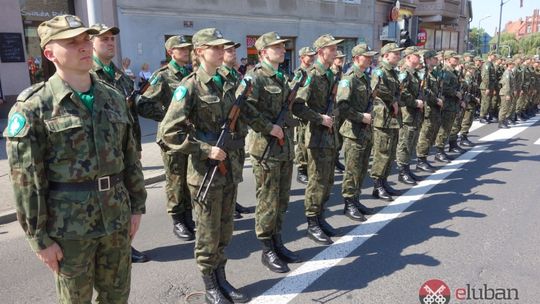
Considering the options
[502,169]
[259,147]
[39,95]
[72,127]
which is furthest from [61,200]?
[502,169]

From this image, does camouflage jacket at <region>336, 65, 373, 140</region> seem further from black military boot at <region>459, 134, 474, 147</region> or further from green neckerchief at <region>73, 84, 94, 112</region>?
black military boot at <region>459, 134, 474, 147</region>

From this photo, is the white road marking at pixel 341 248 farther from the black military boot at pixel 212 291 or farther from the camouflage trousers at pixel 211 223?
the camouflage trousers at pixel 211 223

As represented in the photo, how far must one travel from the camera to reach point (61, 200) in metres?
2.27

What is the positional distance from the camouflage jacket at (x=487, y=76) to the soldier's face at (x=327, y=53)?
9233 mm

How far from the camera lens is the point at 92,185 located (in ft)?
7.68

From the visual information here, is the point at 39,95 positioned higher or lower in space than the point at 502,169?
higher

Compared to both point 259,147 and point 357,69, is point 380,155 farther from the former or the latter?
point 259,147

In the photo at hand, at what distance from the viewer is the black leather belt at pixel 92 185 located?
2.27 metres

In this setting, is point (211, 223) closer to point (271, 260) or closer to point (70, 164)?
point (271, 260)

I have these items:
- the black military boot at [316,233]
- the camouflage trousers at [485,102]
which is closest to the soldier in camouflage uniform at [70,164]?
the black military boot at [316,233]

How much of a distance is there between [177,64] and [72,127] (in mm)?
3058

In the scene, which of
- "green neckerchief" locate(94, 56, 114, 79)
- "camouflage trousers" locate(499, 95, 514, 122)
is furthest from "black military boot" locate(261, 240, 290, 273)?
"camouflage trousers" locate(499, 95, 514, 122)

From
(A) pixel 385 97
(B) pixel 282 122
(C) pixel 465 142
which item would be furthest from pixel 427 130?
(B) pixel 282 122

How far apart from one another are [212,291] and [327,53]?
2739mm
